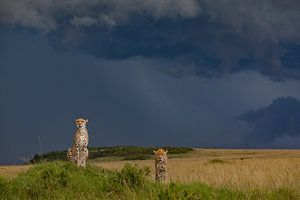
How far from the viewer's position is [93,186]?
16.1 metres

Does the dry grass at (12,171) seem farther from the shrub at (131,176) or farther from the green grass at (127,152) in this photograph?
the green grass at (127,152)

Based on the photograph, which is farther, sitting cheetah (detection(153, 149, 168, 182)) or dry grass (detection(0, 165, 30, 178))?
dry grass (detection(0, 165, 30, 178))

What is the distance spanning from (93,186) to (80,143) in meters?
2.84

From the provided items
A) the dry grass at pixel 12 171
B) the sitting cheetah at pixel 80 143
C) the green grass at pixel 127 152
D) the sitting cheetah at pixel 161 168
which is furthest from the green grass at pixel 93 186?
the green grass at pixel 127 152

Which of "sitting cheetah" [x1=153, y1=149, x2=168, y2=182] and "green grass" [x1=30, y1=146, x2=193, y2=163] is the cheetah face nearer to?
"sitting cheetah" [x1=153, y1=149, x2=168, y2=182]

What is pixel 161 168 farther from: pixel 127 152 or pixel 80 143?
pixel 127 152

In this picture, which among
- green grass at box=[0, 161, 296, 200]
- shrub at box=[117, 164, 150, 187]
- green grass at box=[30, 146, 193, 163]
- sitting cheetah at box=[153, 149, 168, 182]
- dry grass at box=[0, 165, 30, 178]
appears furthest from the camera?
green grass at box=[30, 146, 193, 163]

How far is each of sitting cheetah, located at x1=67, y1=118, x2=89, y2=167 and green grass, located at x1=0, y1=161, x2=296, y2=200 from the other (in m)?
1.08

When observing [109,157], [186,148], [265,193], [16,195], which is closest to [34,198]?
[16,195]

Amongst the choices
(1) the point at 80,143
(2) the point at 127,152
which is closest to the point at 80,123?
(1) the point at 80,143

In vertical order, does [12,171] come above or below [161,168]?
above

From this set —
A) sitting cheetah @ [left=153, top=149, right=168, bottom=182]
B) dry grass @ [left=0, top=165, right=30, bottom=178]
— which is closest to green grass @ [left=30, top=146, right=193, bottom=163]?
dry grass @ [left=0, top=165, right=30, bottom=178]

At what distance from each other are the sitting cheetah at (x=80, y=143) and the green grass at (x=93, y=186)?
3.55ft

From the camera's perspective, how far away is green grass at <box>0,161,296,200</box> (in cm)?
1506
